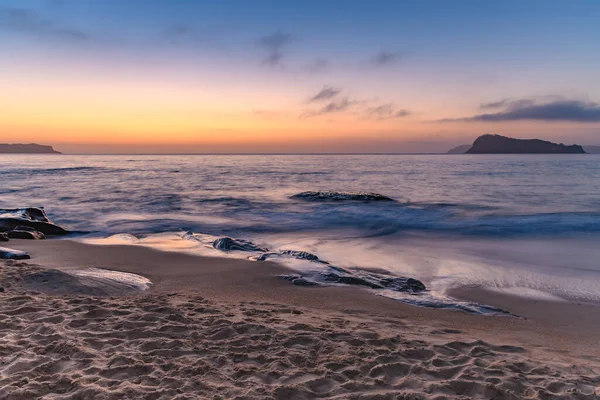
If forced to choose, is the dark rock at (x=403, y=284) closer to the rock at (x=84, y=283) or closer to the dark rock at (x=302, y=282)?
the dark rock at (x=302, y=282)

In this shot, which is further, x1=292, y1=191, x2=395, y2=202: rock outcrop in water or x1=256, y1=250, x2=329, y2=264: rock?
x1=292, y1=191, x2=395, y2=202: rock outcrop in water

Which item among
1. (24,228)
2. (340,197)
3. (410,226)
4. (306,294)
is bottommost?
(410,226)

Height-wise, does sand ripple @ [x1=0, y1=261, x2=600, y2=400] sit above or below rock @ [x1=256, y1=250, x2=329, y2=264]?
above

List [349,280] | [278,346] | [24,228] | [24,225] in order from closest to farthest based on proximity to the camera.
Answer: [278,346] → [349,280] → [24,228] → [24,225]

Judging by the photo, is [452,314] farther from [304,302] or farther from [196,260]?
[196,260]

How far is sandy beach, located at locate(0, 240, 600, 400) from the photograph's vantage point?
3.30 meters

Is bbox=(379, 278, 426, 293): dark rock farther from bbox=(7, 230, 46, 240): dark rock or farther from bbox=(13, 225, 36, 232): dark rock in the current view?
bbox=(13, 225, 36, 232): dark rock

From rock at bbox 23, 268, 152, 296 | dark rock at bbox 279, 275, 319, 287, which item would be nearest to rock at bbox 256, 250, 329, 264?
dark rock at bbox 279, 275, 319, 287

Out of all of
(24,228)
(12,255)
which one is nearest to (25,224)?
(24,228)

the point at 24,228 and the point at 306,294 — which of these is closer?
the point at 306,294

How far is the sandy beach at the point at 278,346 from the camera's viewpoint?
3.30 m

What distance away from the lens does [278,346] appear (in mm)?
4141

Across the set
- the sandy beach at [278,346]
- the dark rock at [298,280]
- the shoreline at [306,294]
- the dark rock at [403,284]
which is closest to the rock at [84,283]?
the sandy beach at [278,346]

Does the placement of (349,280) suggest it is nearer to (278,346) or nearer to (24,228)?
(278,346)
